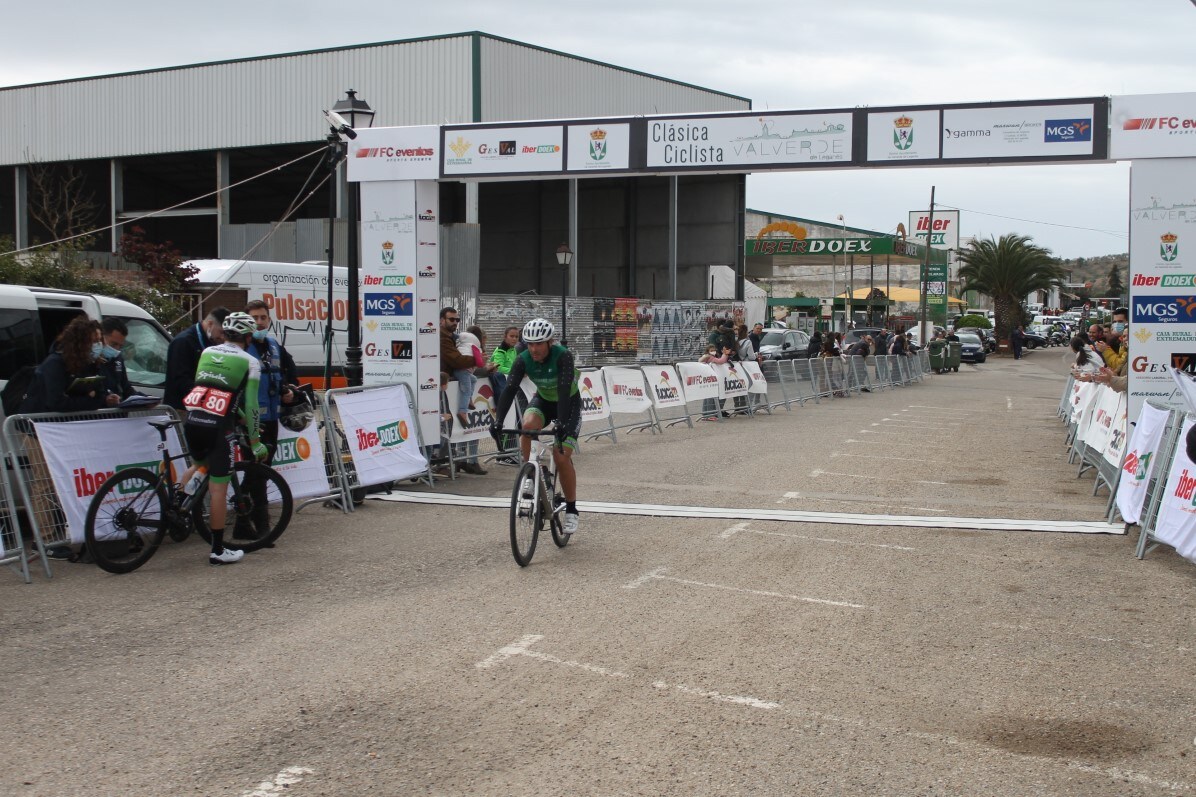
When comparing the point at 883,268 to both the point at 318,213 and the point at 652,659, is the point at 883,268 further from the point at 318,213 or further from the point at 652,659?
the point at 652,659

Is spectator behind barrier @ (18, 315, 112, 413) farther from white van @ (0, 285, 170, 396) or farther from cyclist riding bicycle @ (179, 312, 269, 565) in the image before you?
white van @ (0, 285, 170, 396)

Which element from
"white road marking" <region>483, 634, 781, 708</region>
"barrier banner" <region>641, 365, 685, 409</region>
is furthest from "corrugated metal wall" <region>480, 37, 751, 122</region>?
"white road marking" <region>483, 634, 781, 708</region>

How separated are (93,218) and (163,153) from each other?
8531mm

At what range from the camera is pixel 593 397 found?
1628 centimetres

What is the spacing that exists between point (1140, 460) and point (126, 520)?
805 cm

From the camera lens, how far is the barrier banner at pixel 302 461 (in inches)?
389

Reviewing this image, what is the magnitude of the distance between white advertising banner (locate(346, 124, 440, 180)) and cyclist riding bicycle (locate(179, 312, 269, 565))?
16.7ft

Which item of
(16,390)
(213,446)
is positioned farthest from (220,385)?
(16,390)

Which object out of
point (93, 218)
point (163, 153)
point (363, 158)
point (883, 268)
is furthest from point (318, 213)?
point (883, 268)

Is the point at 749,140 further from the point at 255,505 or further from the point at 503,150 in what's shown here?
the point at 255,505

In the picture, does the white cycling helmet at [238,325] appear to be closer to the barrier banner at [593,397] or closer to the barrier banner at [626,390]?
the barrier banner at [593,397]

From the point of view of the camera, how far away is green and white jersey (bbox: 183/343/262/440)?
26.1ft

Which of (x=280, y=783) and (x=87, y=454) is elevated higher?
(x=87, y=454)

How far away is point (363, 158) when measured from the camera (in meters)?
13.0
